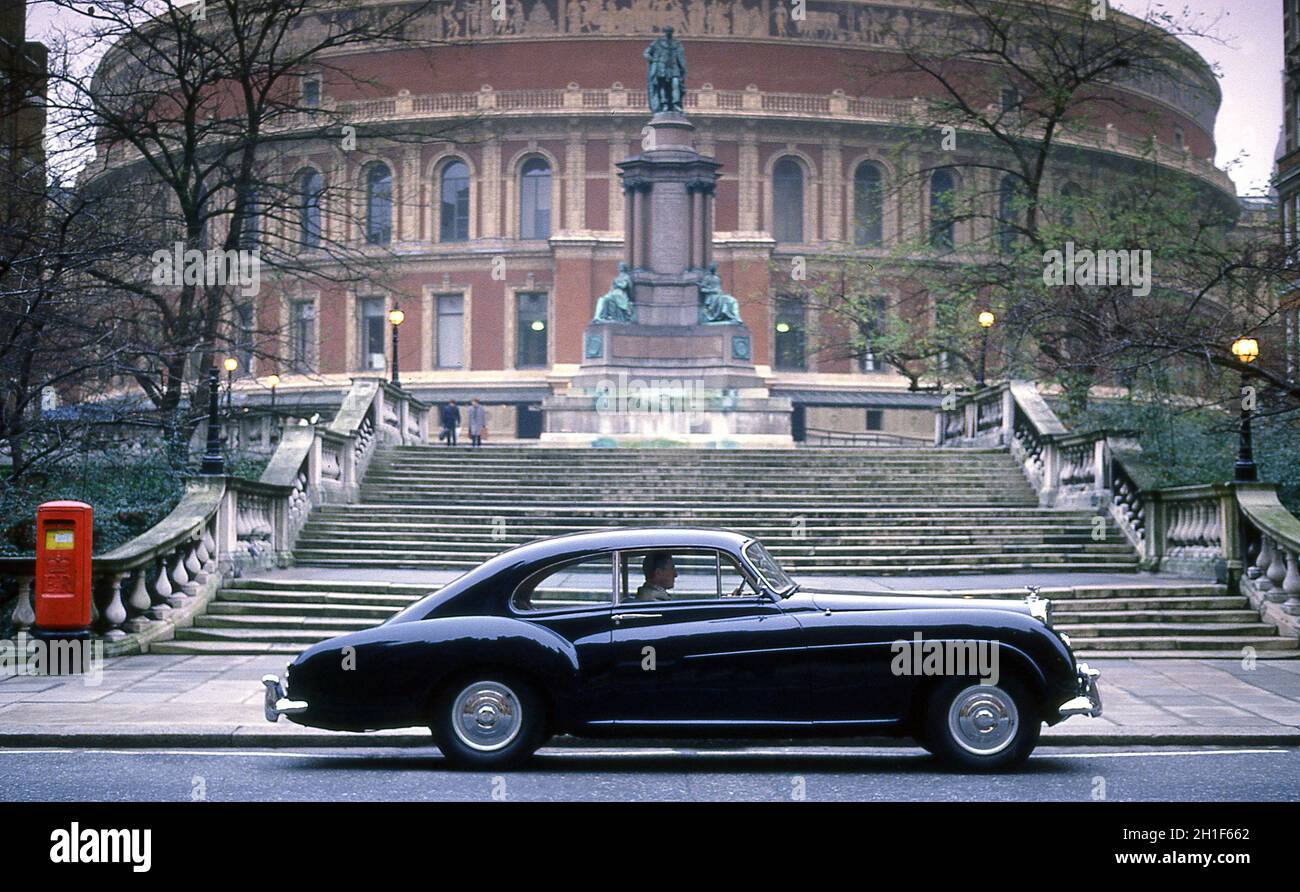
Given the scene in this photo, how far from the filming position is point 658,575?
34.1 feet

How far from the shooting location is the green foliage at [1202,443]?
74.7ft

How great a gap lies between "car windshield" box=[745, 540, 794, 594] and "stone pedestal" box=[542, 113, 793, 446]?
24.1m

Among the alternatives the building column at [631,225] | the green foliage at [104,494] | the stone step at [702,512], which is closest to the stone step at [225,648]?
the green foliage at [104,494]

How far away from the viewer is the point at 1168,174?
65.9 metres

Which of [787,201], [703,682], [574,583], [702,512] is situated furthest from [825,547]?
[787,201]

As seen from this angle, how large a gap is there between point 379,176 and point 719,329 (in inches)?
1403

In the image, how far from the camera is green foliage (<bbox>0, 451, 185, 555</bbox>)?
19.8 metres

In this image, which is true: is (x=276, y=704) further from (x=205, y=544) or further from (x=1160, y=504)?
(x=1160, y=504)

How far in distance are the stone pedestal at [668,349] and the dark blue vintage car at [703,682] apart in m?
24.7

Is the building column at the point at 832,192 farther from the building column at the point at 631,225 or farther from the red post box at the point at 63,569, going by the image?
the red post box at the point at 63,569

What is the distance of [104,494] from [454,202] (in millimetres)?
48619

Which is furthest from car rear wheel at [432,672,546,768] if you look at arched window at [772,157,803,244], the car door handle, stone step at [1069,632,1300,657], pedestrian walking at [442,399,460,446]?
arched window at [772,157,803,244]

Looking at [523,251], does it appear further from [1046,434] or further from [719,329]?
[1046,434]

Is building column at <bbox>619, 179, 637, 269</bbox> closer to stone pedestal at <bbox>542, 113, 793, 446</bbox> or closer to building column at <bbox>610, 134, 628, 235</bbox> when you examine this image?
stone pedestal at <bbox>542, 113, 793, 446</bbox>
